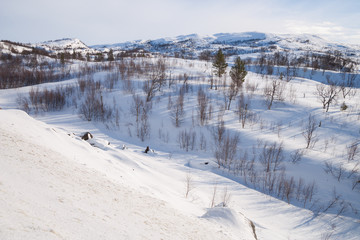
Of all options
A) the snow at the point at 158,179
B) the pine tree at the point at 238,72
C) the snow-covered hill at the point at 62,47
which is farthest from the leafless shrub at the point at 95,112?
the snow-covered hill at the point at 62,47

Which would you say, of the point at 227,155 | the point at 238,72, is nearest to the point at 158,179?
the point at 227,155

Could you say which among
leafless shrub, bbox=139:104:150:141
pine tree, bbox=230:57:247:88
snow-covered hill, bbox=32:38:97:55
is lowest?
leafless shrub, bbox=139:104:150:141

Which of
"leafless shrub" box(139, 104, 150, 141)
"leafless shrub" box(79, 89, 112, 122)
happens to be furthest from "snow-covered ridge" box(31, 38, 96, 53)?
"leafless shrub" box(139, 104, 150, 141)

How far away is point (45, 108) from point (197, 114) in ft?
59.8

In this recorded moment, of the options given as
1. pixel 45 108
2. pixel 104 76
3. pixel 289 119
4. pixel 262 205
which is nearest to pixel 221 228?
pixel 262 205

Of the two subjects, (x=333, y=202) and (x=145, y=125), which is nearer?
(x=333, y=202)

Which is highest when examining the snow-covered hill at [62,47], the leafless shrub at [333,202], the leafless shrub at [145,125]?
the snow-covered hill at [62,47]

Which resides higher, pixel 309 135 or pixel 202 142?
pixel 309 135

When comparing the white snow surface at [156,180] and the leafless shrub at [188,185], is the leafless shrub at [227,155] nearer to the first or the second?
the white snow surface at [156,180]

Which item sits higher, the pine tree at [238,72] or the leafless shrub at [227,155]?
the pine tree at [238,72]

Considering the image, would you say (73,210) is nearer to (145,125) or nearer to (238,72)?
(145,125)

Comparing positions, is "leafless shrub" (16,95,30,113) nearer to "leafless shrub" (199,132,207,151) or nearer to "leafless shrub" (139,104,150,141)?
"leafless shrub" (139,104,150,141)

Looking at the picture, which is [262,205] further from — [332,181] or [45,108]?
[45,108]

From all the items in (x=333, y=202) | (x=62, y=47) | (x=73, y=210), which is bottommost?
(x=333, y=202)
